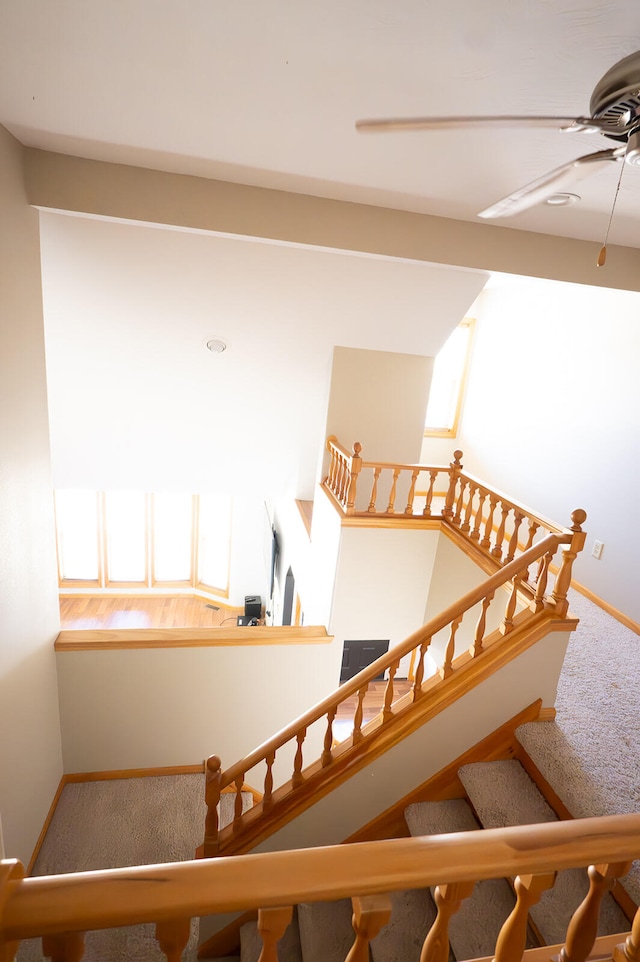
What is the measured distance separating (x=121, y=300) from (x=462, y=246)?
97.8 inches

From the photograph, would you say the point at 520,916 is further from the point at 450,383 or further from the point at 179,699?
the point at 450,383

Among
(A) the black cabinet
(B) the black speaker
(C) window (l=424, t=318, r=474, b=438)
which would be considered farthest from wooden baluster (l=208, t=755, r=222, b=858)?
(B) the black speaker

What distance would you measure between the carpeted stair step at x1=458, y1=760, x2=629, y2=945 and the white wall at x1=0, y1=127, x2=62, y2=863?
2418 millimetres

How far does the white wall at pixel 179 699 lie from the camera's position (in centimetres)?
362

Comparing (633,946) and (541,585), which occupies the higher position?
(541,585)

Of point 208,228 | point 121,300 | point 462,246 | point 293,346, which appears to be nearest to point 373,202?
point 462,246

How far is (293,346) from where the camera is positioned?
4.22m

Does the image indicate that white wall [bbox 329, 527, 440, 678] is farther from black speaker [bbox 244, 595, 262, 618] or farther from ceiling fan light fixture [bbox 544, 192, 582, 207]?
black speaker [bbox 244, 595, 262, 618]

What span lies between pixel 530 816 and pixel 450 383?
17.3ft

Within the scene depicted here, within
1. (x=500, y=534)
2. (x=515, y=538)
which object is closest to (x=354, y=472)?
(x=500, y=534)

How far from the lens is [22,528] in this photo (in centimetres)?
263

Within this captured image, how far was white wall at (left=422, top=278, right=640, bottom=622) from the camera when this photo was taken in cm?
367

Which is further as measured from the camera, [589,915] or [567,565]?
[567,565]

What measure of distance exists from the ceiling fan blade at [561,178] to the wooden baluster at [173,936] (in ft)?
6.32
